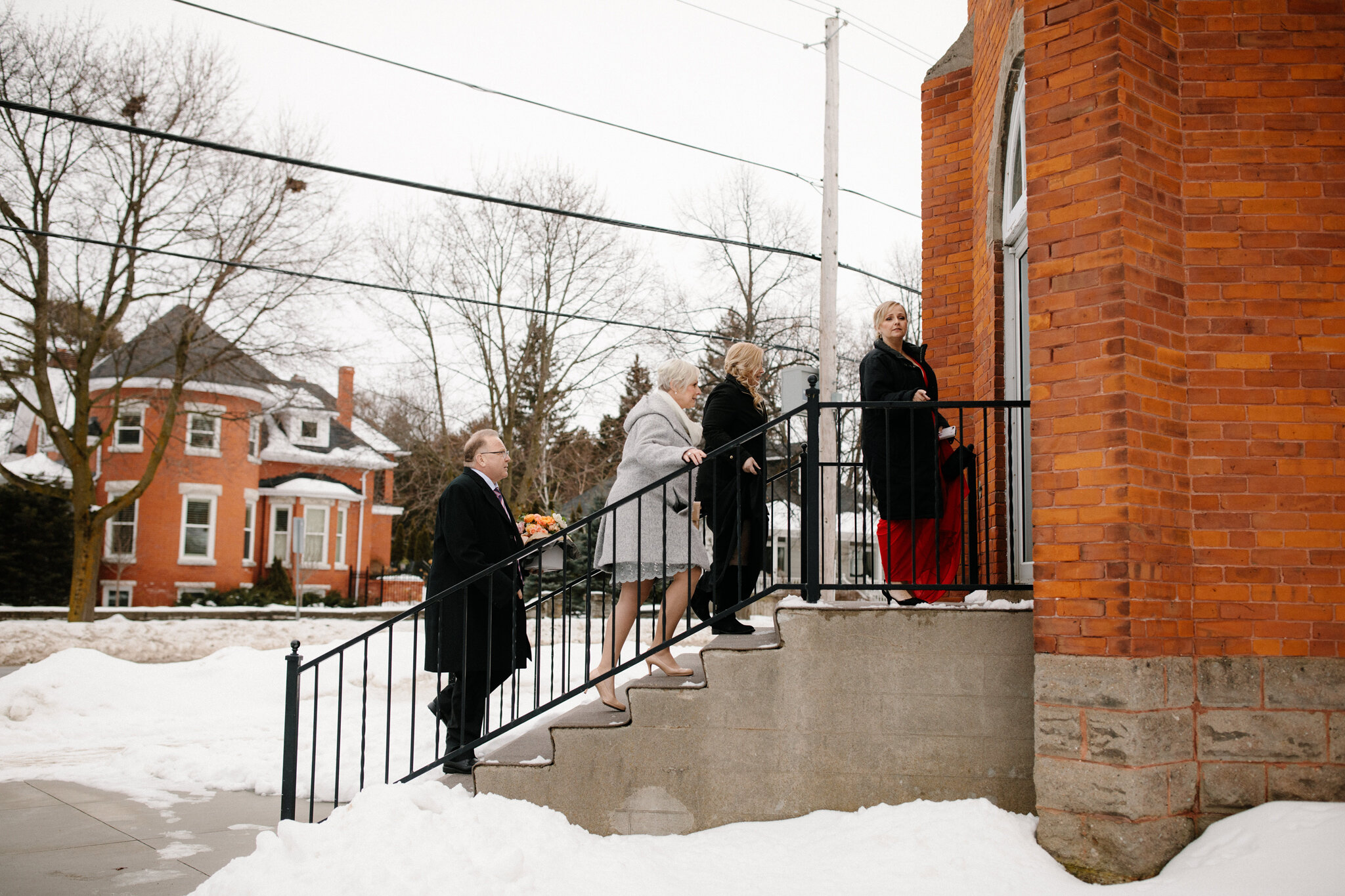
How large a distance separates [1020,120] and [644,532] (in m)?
3.51

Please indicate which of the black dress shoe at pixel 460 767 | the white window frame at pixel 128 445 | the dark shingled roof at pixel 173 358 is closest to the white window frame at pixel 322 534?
the dark shingled roof at pixel 173 358

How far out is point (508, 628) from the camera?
542 cm

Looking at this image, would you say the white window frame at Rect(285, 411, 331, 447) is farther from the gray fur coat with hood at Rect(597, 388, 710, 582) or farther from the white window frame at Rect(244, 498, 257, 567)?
the gray fur coat with hood at Rect(597, 388, 710, 582)

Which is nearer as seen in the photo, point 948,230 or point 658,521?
point 658,521

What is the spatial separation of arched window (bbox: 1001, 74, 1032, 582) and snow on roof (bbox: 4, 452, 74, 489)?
2606cm

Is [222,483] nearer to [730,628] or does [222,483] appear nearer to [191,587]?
[191,587]

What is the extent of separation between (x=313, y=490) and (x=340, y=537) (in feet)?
6.19

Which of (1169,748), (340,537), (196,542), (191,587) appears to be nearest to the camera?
(1169,748)

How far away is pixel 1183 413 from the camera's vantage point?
4258mm

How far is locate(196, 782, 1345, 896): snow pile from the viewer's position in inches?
149

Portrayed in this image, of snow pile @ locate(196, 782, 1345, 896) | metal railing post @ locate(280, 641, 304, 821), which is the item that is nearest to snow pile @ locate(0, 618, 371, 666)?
A: metal railing post @ locate(280, 641, 304, 821)

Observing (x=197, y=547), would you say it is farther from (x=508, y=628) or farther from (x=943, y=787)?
(x=943, y=787)

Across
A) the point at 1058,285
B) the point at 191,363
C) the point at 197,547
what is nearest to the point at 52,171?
the point at 191,363

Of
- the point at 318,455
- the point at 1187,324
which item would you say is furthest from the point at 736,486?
the point at 318,455
